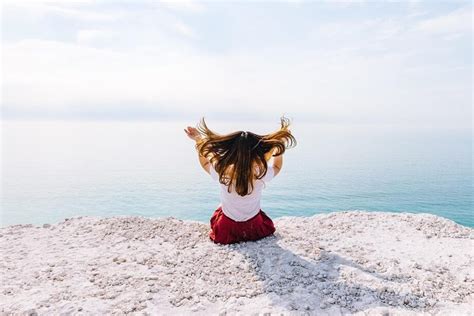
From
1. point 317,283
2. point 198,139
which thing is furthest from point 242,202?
point 317,283

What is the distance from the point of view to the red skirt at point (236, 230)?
6770 mm

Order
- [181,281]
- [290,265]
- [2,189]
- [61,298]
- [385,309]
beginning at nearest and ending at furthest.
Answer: [385,309]
[61,298]
[181,281]
[290,265]
[2,189]

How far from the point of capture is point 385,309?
14.7ft

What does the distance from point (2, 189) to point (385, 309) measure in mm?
22480

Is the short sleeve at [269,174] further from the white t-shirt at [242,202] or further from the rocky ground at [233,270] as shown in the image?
the rocky ground at [233,270]

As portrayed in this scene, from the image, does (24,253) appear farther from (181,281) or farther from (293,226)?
(293,226)

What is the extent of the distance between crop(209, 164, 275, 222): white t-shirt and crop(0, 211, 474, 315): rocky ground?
56cm

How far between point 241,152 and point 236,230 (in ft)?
4.93

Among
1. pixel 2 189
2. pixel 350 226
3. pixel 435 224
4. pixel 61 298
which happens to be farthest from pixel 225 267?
pixel 2 189

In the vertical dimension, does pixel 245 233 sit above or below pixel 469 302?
above

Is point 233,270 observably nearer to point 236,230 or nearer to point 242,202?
point 236,230

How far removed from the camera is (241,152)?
6.25 m

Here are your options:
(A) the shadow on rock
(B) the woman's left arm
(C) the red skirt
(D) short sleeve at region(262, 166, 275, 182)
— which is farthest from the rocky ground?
(B) the woman's left arm

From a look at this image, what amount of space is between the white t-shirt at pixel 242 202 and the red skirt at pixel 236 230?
0.09 meters
